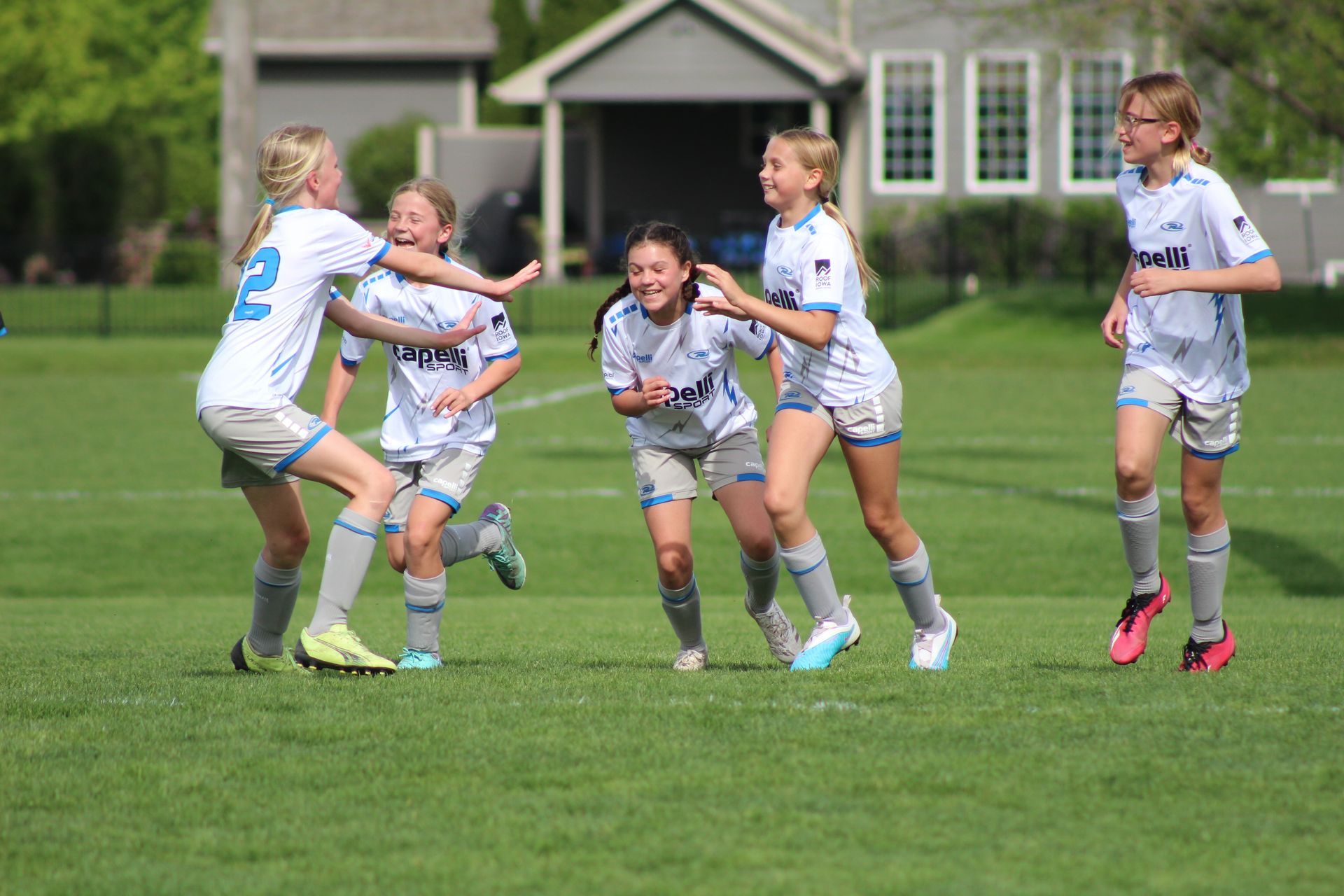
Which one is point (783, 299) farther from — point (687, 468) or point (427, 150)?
point (427, 150)

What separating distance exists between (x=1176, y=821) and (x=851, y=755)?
95cm

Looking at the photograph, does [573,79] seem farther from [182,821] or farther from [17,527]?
[182,821]

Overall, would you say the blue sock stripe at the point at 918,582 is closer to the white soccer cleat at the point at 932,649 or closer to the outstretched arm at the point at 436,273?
the white soccer cleat at the point at 932,649

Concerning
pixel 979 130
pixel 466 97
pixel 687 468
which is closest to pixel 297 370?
pixel 687 468

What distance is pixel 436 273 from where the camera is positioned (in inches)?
227

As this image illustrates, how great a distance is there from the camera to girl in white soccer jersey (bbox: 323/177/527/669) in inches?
256

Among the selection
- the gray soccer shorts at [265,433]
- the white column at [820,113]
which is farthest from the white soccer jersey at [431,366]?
the white column at [820,113]

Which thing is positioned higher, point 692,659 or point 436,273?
point 436,273

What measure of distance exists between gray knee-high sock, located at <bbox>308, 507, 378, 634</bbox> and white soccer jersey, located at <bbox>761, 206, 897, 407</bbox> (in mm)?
1728

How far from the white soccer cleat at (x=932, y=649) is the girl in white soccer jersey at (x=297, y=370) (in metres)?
2.01

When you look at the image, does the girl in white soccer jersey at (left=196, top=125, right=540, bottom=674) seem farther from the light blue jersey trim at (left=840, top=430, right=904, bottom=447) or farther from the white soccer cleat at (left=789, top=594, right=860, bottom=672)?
the white soccer cleat at (left=789, top=594, right=860, bottom=672)

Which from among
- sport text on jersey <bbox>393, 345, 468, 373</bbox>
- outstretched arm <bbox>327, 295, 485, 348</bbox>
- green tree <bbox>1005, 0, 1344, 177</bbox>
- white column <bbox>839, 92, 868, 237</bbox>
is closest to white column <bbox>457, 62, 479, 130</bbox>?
white column <bbox>839, 92, 868, 237</bbox>

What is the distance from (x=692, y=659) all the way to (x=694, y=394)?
1.08 m

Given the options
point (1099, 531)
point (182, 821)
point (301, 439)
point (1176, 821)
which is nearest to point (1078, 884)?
point (1176, 821)
